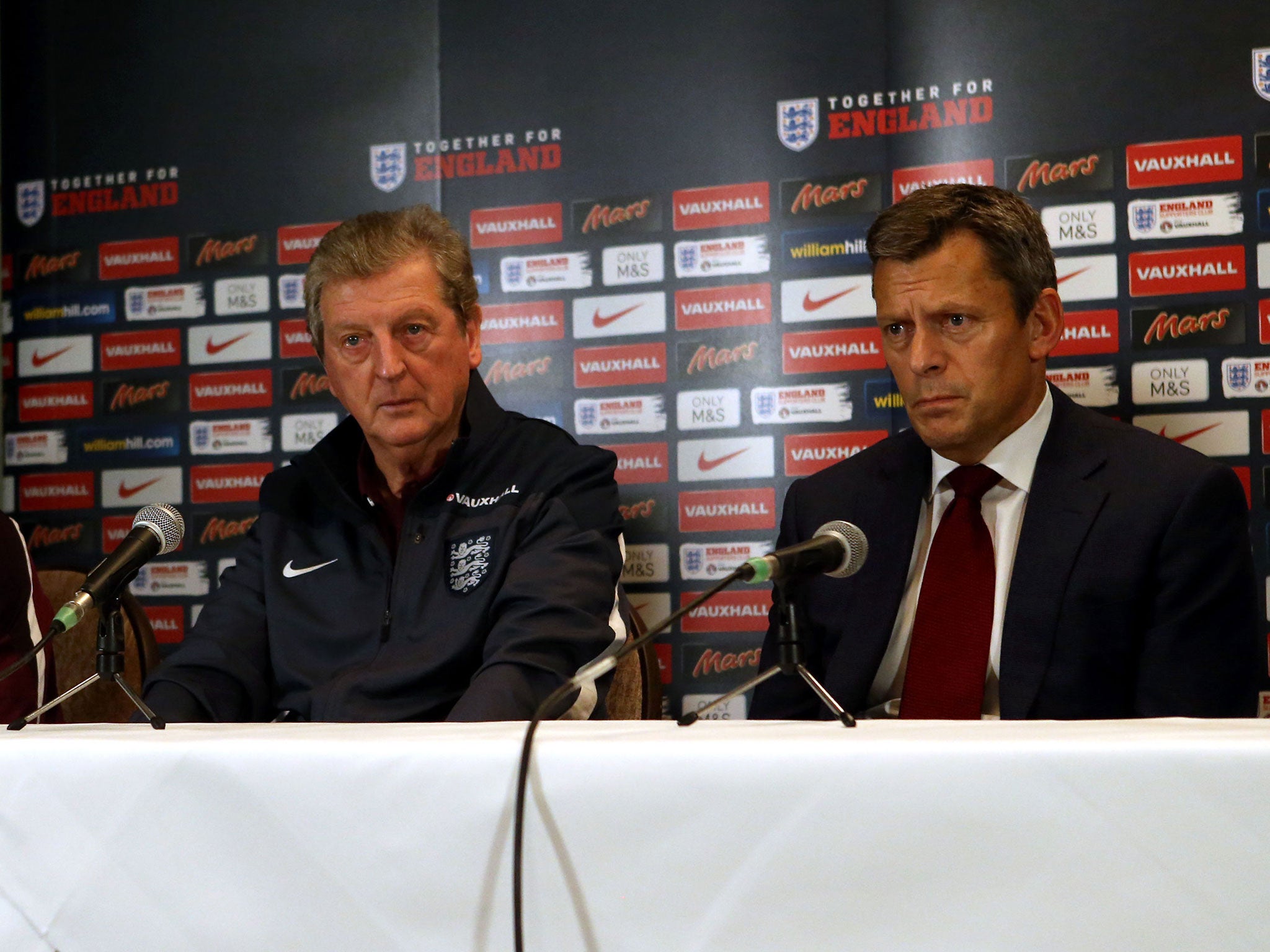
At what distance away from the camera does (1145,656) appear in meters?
1.76

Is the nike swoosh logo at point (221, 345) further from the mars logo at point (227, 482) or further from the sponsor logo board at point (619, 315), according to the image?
the sponsor logo board at point (619, 315)

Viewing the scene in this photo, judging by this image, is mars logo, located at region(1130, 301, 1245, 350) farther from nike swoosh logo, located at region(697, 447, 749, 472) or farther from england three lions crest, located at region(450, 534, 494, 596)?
england three lions crest, located at region(450, 534, 494, 596)

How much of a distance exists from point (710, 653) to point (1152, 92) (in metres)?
1.62

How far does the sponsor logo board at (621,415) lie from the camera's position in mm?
2945

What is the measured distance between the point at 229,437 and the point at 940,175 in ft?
6.50

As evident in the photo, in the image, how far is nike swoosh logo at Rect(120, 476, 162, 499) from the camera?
3.32 meters

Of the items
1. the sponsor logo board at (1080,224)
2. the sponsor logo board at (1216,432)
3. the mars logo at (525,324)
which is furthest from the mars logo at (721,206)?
the sponsor logo board at (1216,432)

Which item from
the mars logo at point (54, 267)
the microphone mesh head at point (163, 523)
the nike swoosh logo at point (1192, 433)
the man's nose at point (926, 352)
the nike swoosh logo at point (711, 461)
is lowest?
the microphone mesh head at point (163, 523)

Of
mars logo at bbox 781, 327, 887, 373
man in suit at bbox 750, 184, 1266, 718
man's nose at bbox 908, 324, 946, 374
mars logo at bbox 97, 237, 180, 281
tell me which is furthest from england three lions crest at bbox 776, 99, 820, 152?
mars logo at bbox 97, 237, 180, 281

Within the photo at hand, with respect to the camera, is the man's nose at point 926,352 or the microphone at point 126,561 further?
the man's nose at point 926,352

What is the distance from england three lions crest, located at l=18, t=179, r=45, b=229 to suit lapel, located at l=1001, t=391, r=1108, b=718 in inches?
115

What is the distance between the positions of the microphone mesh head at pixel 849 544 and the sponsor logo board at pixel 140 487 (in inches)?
101

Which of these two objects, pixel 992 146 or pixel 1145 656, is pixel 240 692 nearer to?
pixel 1145 656

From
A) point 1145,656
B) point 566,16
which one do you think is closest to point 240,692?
point 1145,656
